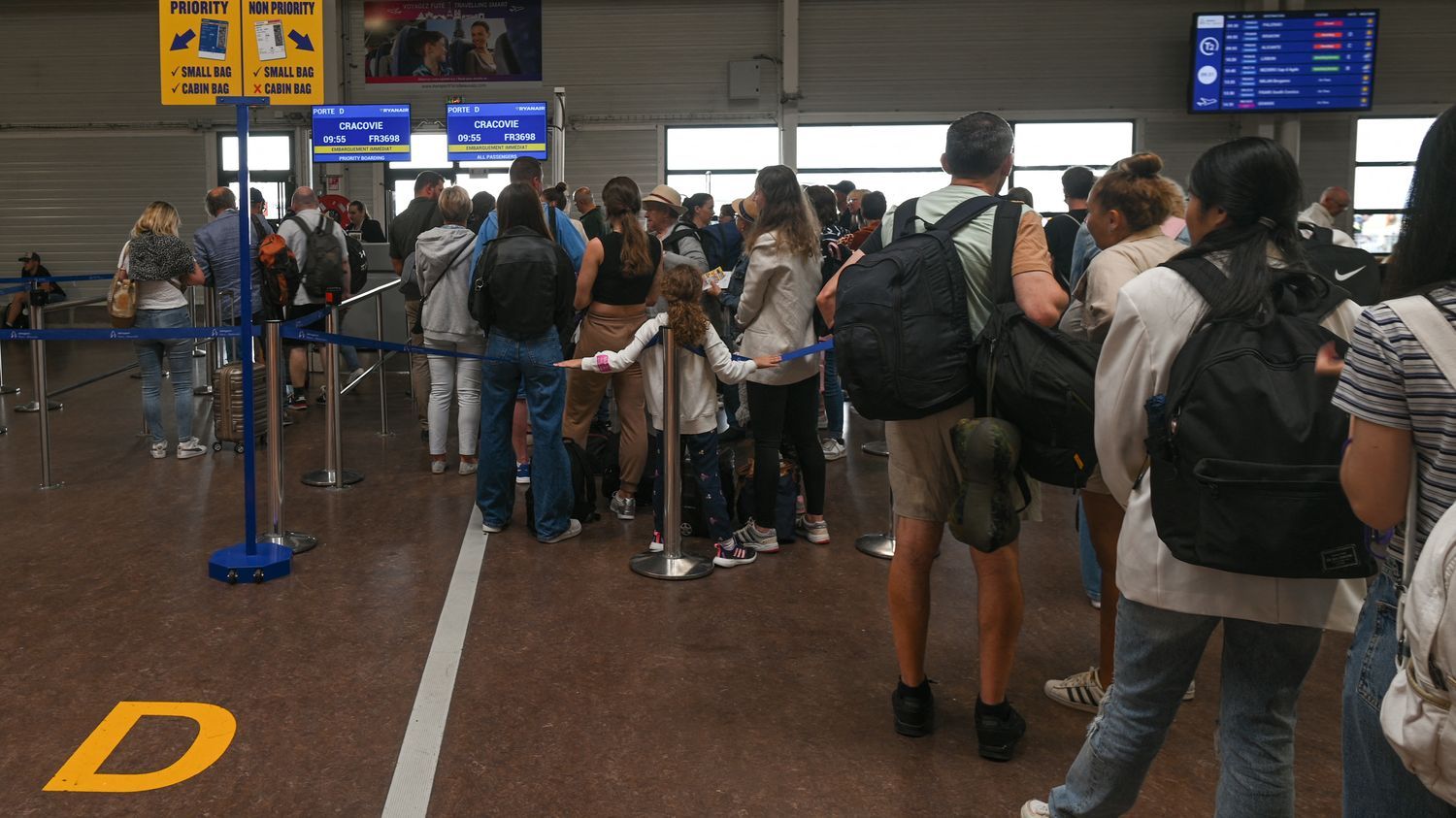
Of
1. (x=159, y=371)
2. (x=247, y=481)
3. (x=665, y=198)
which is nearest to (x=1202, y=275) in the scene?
(x=247, y=481)

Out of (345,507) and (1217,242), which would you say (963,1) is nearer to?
(345,507)

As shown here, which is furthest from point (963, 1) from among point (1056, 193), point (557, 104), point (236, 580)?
point (236, 580)

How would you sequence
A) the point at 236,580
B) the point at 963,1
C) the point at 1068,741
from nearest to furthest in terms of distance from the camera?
the point at 1068,741 → the point at 236,580 → the point at 963,1

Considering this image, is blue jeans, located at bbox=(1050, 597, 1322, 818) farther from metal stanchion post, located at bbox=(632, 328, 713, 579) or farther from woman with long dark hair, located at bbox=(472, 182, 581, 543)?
woman with long dark hair, located at bbox=(472, 182, 581, 543)

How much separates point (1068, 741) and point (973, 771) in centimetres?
39

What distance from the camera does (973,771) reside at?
315 centimetres

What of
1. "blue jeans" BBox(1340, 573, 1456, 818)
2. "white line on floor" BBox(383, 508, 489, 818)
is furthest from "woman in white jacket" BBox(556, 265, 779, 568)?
"blue jeans" BBox(1340, 573, 1456, 818)

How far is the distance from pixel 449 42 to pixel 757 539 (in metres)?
14.2

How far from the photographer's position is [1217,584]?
2.12 m

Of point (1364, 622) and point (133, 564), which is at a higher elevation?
point (1364, 622)

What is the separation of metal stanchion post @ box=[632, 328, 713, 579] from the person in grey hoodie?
1964 mm

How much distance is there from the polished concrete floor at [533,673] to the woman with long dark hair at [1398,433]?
1.38 meters

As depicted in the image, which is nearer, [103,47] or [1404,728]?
[1404,728]

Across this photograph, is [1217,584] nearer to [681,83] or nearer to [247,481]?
[247,481]
